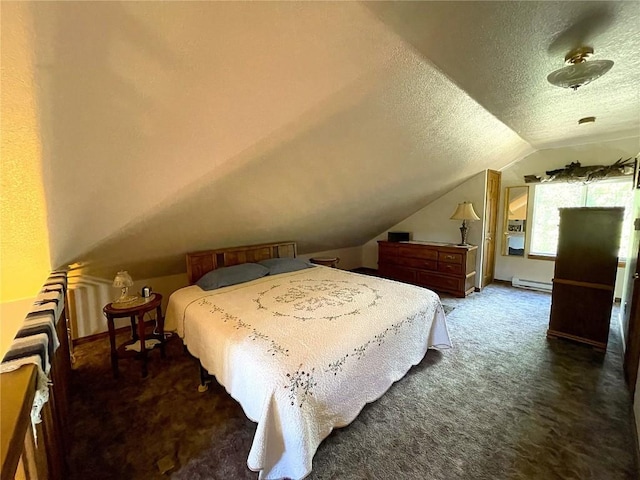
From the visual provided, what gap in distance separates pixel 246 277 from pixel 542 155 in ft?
15.0

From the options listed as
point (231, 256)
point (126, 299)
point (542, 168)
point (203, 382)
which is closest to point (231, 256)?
point (231, 256)

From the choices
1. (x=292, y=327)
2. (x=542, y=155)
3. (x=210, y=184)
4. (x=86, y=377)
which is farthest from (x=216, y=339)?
(x=542, y=155)

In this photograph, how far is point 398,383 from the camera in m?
2.15

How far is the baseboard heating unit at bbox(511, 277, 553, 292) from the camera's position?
13.9ft

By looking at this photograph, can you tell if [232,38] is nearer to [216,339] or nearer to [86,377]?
[216,339]

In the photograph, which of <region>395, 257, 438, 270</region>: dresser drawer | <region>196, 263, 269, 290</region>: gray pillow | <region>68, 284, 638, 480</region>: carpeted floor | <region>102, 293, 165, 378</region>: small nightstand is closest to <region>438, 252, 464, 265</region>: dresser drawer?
<region>395, 257, 438, 270</region>: dresser drawer

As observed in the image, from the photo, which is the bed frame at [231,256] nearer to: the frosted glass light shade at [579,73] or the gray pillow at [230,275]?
the gray pillow at [230,275]

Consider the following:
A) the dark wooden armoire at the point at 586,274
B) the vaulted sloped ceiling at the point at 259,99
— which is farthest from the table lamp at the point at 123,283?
the dark wooden armoire at the point at 586,274

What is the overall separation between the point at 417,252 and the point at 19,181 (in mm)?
4425

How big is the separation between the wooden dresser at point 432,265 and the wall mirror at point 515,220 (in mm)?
765

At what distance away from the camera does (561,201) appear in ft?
13.4

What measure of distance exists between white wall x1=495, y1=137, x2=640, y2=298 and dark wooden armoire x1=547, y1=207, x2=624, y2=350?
5.88 feet

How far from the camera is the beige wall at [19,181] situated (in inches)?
34.9

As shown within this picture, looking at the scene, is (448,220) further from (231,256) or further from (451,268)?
(231,256)
